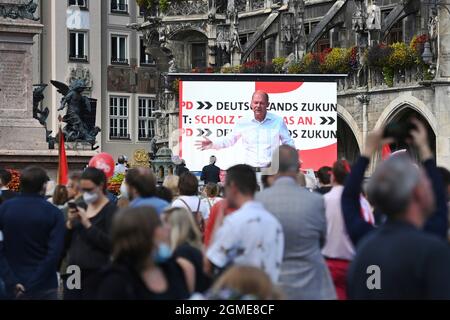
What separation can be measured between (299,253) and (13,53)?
16.5m

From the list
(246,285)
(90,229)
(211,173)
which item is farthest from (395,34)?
(246,285)

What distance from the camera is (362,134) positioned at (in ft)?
169

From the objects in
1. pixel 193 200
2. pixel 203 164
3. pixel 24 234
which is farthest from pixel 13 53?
pixel 24 234

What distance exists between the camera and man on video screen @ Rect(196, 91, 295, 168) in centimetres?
2148

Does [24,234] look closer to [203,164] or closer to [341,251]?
[341,251]

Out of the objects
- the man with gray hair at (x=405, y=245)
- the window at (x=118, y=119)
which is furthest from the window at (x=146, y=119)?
→ the man with gray hair at (x=405, y=245)

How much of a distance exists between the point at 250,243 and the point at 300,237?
2.93ft

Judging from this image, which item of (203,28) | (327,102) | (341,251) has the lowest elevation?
(341,251)

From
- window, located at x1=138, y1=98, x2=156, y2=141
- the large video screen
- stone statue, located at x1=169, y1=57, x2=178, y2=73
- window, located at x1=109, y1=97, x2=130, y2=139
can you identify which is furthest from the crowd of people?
window, located at x1=138, y1=98, x2=156, y2=141

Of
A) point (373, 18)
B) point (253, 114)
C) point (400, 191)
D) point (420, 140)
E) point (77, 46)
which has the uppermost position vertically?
point (77, 46)

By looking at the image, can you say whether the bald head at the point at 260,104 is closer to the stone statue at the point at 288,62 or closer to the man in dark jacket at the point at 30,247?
the man in dark jacket at the point at 30,247

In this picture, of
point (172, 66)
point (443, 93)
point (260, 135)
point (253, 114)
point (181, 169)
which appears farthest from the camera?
point (172, 66)

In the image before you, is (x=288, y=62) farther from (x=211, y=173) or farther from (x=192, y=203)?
(x=192, y=203)

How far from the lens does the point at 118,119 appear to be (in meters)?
72.6
